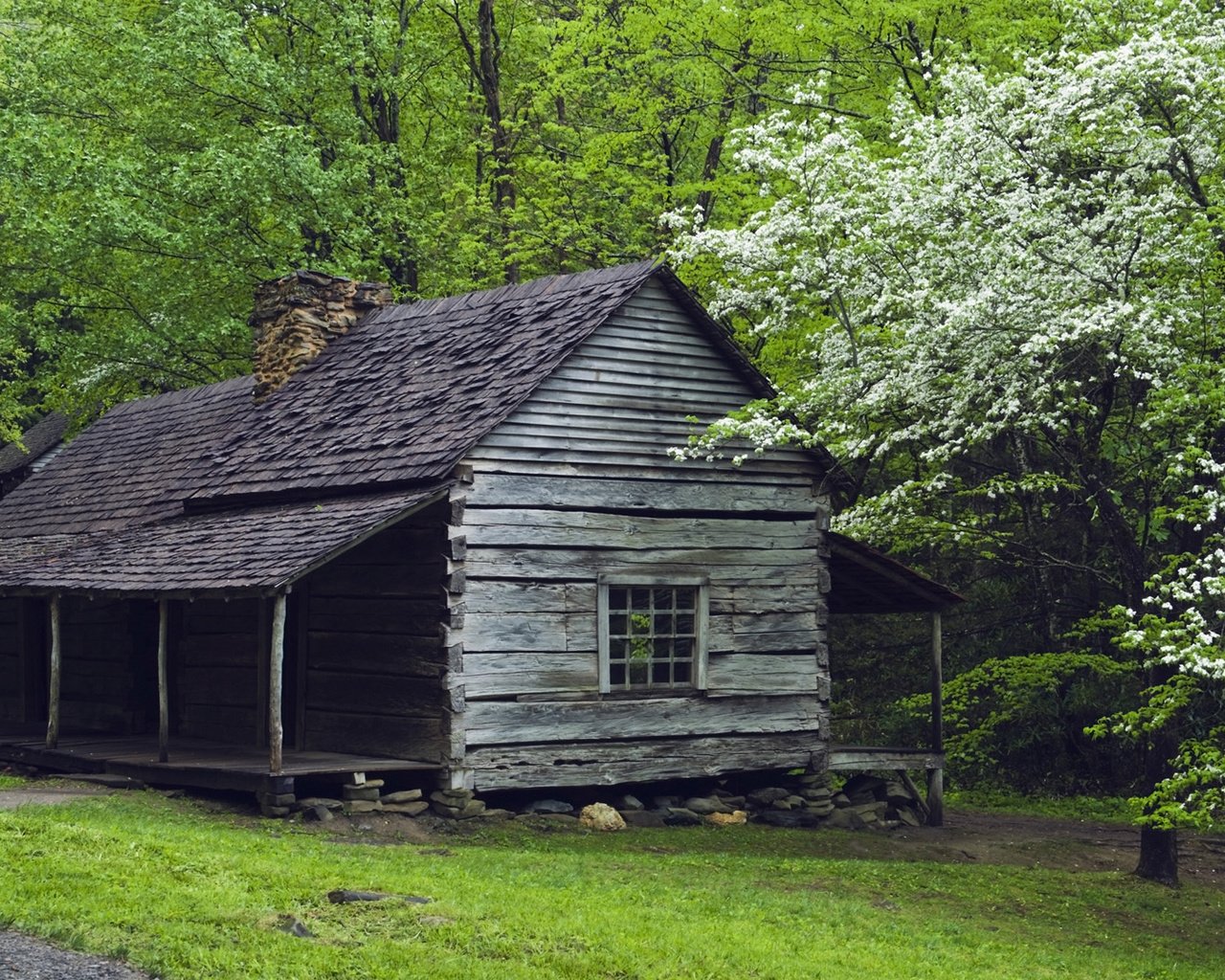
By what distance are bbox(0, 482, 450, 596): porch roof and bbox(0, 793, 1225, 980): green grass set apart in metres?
2.13

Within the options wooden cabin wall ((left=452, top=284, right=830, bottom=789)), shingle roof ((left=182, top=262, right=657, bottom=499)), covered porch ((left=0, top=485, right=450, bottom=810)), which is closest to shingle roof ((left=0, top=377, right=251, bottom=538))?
shingle roof ((left=182, top=262, right=657, bottom=499))

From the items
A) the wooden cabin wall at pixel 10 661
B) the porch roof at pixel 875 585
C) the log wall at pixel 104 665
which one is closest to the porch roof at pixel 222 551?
the log wall at pixel 104 665

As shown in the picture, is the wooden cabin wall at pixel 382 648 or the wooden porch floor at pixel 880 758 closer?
the wooden cabin wall at pixel 382 648

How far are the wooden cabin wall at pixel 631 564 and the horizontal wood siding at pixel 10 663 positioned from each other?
10.1 m

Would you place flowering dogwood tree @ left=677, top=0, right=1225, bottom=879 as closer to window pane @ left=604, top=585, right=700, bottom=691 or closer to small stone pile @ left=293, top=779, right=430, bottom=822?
window pane @ left=604, top=585, right=700, bottom=691

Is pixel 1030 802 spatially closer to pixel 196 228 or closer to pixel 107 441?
pixel 107 441

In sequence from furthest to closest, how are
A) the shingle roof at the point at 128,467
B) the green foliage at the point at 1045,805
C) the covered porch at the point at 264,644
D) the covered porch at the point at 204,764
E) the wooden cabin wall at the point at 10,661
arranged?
1. the wooden cabin wall at the point at 10,661
2. the shingle roof at the point at 128,467
3. the green foliage at the point at 1045,805
4. the covered porch at the point at 264,644
5. the covered porch at the point at 204,764

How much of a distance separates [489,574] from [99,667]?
7872 millimetres

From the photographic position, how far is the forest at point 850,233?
48.2ft

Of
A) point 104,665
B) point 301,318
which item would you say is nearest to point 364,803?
point 104,665

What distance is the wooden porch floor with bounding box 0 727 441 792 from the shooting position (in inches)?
615

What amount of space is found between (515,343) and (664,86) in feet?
42.6

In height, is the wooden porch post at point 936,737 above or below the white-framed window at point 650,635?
below

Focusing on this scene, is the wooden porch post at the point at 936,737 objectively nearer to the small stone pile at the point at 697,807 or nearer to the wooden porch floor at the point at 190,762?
the small stone pile at the point at 697,807
